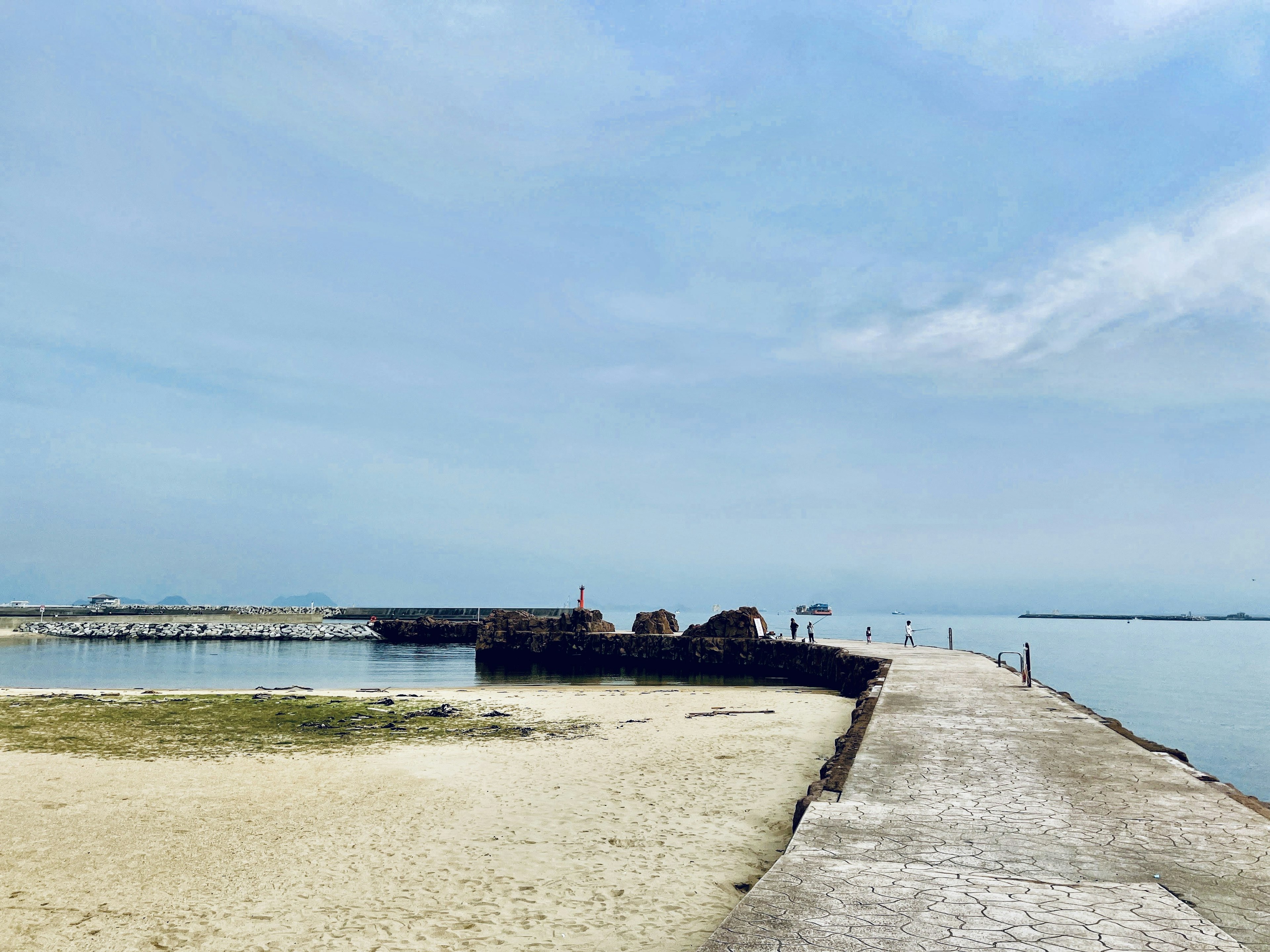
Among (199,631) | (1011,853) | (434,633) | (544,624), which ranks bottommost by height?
(434,633)

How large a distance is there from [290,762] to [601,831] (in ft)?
26.3

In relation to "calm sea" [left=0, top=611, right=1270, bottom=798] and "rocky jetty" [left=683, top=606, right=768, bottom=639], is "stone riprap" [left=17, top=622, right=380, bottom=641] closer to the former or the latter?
"calm sea" [left=0, top=611, right=1270, bottom=798]

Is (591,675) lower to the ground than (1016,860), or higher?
lower

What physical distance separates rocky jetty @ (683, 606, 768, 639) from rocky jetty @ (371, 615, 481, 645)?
3784cm

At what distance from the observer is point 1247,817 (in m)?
7.34

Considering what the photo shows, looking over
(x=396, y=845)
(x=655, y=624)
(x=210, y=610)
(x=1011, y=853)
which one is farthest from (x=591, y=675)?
(x=210, y=610)

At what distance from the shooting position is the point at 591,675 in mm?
42406

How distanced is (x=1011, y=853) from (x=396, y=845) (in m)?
7.14

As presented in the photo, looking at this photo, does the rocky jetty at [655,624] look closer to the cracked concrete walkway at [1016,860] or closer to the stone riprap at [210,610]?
the cracked concrete walkway at [1016,860]

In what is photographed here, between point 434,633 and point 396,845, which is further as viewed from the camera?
point 434,633

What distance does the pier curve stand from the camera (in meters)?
4.73

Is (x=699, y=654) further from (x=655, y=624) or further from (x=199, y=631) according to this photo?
(x=199, y=631)

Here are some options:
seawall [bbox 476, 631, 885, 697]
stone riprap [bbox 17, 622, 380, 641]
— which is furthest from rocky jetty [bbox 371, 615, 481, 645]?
seawall [bbox 476, 631, 885, 697]

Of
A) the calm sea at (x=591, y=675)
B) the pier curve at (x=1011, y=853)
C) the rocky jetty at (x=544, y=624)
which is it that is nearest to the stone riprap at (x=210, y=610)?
the calm sea at (x=591, y=675)
